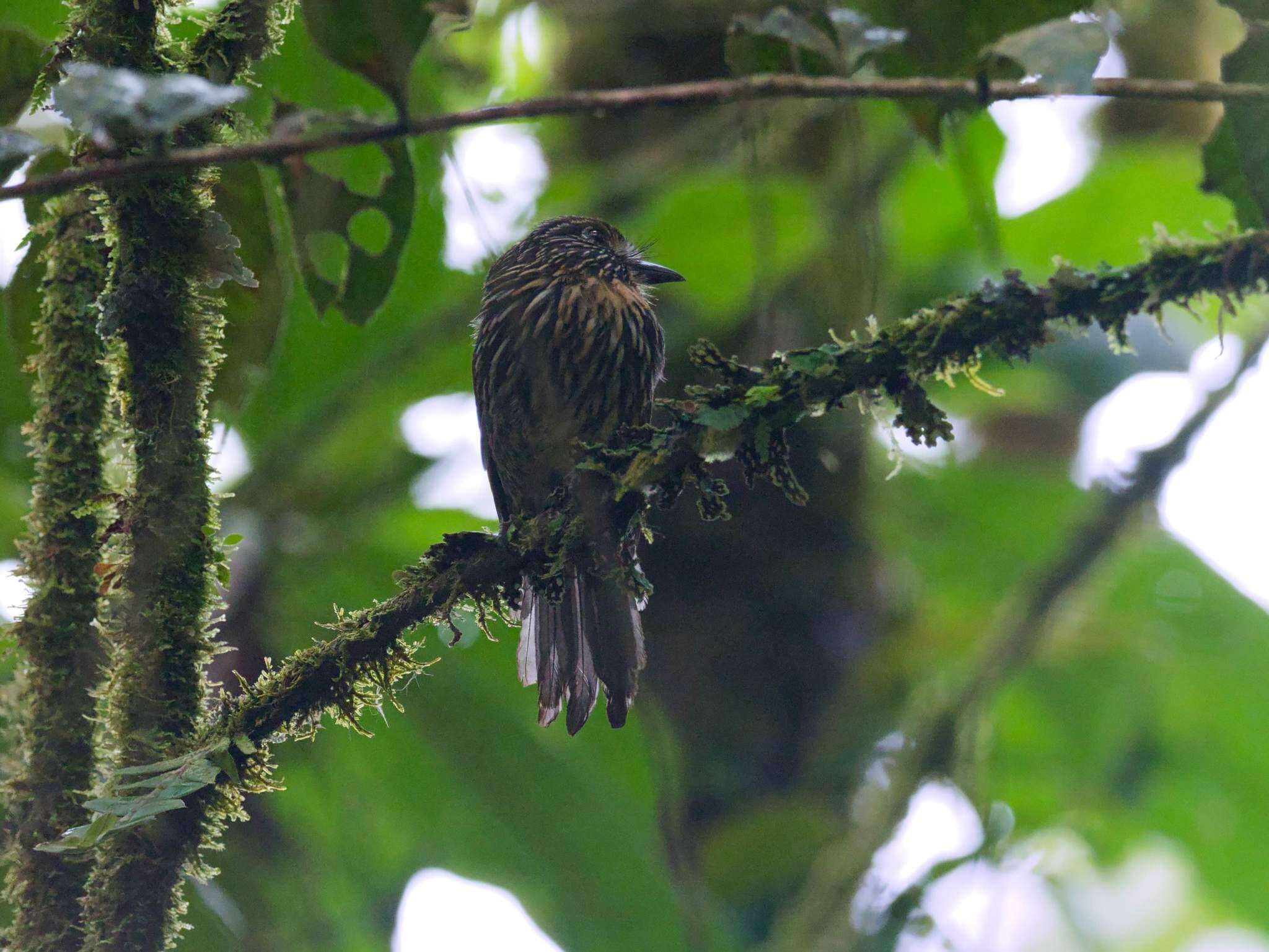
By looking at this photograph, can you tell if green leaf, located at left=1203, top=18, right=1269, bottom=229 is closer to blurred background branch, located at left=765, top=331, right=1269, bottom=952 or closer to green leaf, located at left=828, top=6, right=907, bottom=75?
green leaf, located at left=828, top=6, right=907, bottom=75

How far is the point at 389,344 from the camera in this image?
310 cm

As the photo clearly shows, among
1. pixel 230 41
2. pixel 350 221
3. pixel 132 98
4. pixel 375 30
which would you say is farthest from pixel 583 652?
pixel 132 98

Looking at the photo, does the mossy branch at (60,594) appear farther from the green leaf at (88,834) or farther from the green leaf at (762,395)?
the green leaf at (762,395)

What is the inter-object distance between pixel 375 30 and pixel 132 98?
30 centimetres

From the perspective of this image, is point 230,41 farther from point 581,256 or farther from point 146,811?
point 581,256

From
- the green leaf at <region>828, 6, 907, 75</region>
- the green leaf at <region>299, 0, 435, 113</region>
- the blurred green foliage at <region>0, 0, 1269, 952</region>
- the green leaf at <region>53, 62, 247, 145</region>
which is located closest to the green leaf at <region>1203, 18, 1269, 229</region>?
the blurred green foliage at <region>0, 0, 1269, 952</region>

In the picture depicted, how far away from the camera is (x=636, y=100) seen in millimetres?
1363

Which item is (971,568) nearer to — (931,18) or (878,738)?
(878,738)

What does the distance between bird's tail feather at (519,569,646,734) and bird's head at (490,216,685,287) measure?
112 centimetres

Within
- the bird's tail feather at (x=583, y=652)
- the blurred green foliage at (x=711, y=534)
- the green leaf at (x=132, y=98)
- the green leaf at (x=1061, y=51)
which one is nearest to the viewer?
the green leaf at (x=132, y=98)

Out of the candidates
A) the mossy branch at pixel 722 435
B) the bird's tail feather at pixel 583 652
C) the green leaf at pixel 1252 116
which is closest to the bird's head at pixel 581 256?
the bird's tail feather at pixel 583 652

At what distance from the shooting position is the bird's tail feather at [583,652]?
253 centimetres

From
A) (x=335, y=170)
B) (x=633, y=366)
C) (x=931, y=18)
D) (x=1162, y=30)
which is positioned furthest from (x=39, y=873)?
(x=1162, y=30)

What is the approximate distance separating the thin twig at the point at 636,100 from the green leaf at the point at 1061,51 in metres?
0.02
